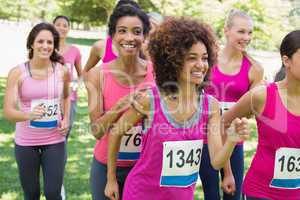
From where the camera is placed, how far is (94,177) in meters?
2.90

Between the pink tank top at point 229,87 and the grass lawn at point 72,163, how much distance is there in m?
1.44

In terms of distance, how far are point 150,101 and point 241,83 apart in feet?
4.62

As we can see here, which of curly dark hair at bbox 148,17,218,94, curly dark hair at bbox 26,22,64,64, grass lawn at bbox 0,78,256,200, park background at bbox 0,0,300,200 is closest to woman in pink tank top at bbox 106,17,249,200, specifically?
curly dark hair at bbox 148,17,218,94

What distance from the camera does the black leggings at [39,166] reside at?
3.62 meters

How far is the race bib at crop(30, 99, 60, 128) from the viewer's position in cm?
368

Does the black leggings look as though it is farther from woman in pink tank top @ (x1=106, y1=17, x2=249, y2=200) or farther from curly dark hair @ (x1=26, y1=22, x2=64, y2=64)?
woman in pink tank top @ (x1=106, y1=17, x2=249, y2=200)

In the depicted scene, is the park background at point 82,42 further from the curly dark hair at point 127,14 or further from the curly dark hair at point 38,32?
the curly dark hair at point 38,32

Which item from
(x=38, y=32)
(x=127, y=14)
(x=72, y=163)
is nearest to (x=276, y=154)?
(x=127, y=14)

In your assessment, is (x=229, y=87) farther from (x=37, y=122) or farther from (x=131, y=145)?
(x=37, y=122)

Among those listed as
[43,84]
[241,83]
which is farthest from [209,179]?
[43,84]

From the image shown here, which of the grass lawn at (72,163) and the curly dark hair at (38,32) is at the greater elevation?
the curly dark hair at (38,32)

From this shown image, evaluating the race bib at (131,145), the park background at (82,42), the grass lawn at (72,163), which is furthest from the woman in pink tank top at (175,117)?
Answer: the grass lawn at (72,163)

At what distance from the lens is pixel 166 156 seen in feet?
7.60

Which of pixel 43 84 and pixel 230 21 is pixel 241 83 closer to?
pixel 230 21
